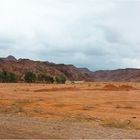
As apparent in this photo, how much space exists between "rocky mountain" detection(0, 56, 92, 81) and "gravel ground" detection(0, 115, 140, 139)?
4304 inches

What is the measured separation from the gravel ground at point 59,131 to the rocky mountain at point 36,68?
10933 cm

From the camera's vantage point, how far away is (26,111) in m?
29.2

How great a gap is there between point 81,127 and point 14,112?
941cm

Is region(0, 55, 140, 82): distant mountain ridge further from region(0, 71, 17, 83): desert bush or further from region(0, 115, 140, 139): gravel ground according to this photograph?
region(0, 115, 140, 139): gravel ground

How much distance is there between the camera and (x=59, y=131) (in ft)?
61.6

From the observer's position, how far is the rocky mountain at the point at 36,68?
147688mm

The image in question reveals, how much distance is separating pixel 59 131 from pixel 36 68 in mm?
139830

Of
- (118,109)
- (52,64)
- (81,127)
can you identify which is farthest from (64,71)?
(81,127)

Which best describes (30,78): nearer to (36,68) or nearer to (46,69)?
(36,68)

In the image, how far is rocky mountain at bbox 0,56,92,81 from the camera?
5814 inches

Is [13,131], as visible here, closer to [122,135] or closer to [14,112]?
[122,135]

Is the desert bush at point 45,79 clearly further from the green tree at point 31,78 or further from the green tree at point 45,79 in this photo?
the green tree at point 31,78

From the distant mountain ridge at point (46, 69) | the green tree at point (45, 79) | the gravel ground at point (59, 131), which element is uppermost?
the distant mountain ridge at point (46, 69)

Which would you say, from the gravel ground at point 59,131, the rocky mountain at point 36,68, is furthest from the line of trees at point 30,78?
the gravel ground at point 59,131
